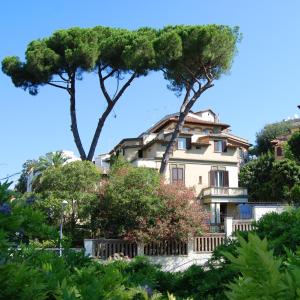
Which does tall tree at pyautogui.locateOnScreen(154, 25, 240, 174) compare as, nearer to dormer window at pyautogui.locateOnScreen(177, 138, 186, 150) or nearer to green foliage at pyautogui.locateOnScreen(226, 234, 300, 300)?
dormer window at pyautogui.locateOnScreen(177, 138, 186, 150)

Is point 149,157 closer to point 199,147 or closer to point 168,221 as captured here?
point 199,147

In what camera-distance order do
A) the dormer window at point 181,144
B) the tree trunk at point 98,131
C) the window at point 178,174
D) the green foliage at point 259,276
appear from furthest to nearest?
the dormer window at point 181,144 → the window at point 178,174 → the tree trunk at point 98,131 → the green foliage at point 259,276

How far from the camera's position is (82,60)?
1316 inches

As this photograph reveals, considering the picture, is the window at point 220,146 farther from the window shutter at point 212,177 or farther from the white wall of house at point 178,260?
the white wall of house at point 178,260

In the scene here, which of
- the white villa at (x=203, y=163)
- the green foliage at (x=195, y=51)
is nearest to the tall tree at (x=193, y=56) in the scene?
the green foliage at (x=195, y=51)

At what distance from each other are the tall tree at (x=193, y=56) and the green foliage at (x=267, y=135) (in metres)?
30.2

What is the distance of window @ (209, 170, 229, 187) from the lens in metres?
42.5

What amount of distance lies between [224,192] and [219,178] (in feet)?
5.40

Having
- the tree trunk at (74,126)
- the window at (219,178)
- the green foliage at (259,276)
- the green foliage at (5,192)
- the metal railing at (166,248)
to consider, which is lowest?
the green foliage at (259,276)

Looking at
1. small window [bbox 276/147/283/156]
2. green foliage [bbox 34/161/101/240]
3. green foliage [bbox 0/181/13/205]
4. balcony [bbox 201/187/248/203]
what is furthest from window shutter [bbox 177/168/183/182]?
green foliage [bbox 0/181/13/205]

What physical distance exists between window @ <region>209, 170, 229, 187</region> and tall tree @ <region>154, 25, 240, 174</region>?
32.3 feet

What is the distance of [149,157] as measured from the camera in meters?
41.3

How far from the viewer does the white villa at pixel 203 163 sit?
41.1 m

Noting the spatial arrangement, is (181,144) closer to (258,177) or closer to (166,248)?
(258,177)
